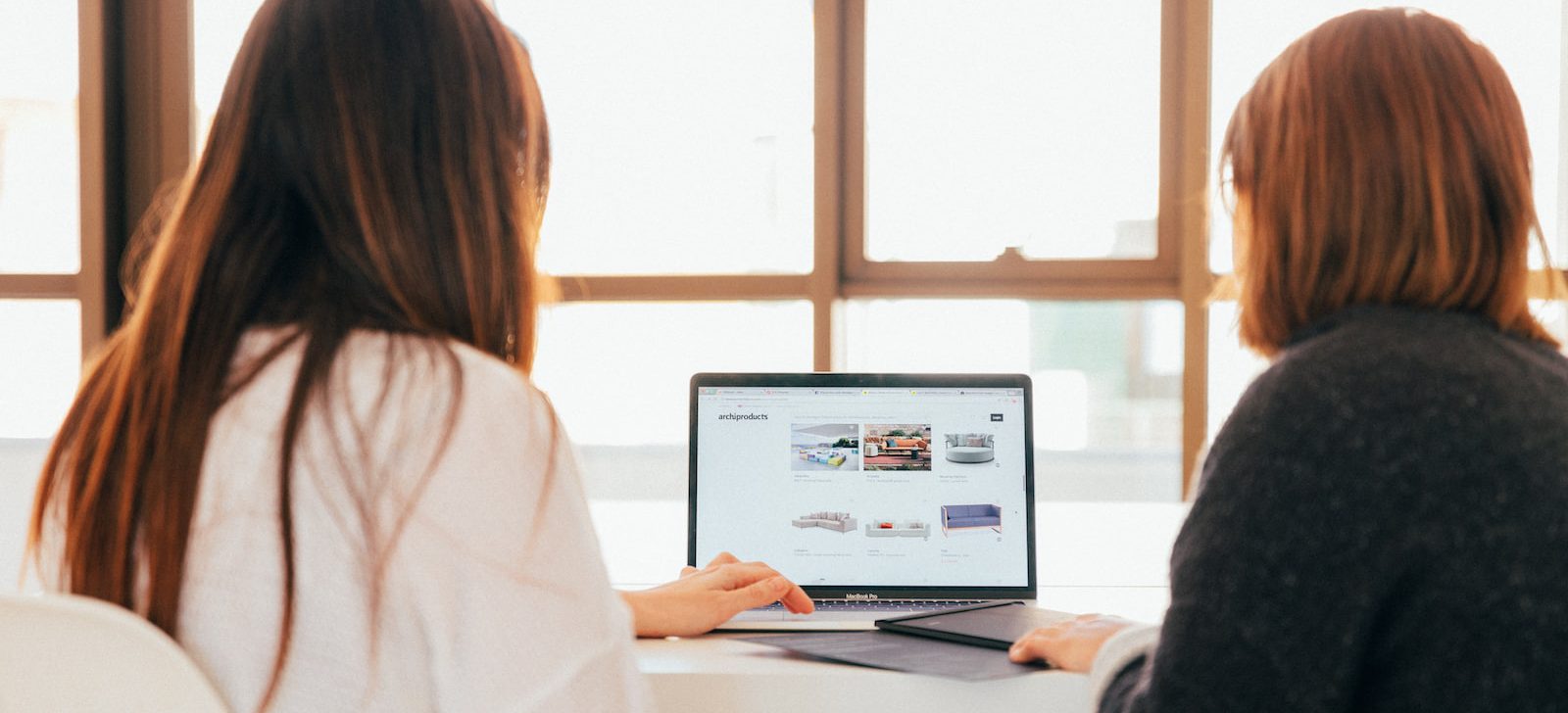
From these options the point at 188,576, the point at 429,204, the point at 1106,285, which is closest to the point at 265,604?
the point at 188,576

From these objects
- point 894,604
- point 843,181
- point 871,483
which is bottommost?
point 894,604

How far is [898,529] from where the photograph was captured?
56.4 inches

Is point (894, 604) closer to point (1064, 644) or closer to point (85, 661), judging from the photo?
point (1064, 644)

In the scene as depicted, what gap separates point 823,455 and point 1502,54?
1671 mm

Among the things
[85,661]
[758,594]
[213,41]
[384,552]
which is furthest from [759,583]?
[213,41]

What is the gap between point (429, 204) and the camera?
2.66 ft

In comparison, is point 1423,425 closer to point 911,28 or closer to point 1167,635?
point 1167,635

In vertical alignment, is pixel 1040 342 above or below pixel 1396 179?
below

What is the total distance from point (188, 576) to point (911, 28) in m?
1.90

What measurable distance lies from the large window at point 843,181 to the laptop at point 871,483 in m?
0.86

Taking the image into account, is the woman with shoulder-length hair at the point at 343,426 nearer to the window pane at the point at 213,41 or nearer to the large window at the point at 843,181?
the large window at the point at 843,181

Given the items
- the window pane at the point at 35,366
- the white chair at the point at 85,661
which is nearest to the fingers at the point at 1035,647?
the white chair at the point at 85,661

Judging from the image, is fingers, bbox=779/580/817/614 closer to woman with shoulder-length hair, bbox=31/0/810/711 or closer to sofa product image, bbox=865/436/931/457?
sofa product image, bbox=865/436/931/457

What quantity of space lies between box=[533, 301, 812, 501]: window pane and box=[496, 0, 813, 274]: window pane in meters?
0.09
